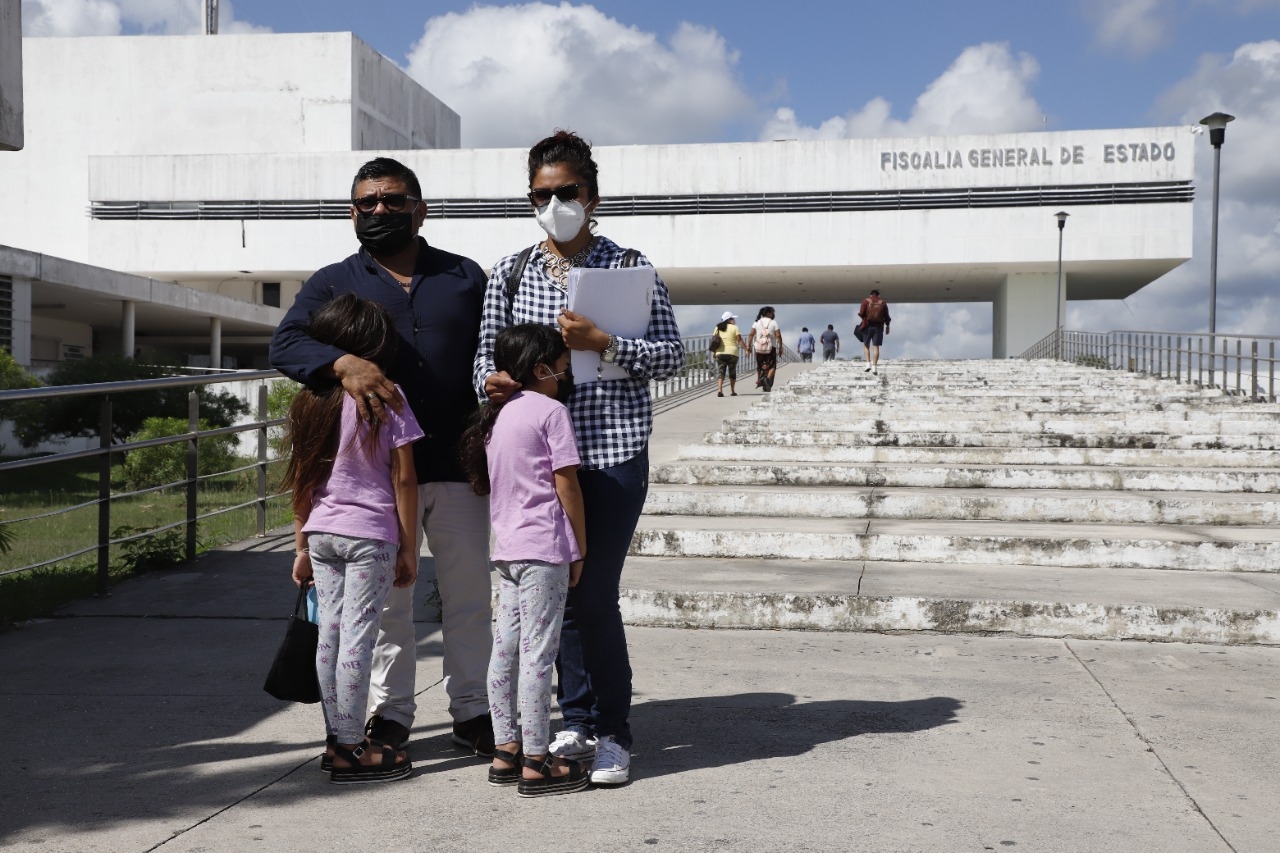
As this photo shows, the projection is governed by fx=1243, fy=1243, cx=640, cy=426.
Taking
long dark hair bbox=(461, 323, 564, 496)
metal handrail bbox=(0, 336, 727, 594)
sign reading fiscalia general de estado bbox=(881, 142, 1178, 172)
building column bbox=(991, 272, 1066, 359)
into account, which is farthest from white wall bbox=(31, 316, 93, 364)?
long dark hair bbox=(461, 323, 564, 496)

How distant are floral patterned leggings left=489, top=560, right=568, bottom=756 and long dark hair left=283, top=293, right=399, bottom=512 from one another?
24.4 inches

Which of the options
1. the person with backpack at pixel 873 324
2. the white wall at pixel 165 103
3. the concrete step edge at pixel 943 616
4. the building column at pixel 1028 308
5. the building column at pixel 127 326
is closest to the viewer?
the concrete step edge at pixel 943 616

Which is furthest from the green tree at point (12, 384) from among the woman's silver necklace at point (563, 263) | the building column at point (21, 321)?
the woman's silver necklace at point (563, 263)

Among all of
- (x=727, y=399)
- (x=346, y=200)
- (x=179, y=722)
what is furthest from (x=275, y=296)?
(x=179, y=722)

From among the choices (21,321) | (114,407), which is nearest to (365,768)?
(114,407)

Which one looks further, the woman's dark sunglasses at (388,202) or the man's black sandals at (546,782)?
the woman's dark sunglasses at (388,202)

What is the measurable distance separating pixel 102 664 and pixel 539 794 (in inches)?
102

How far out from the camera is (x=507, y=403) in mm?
3680

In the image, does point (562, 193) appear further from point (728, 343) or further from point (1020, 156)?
point (1020, 156)

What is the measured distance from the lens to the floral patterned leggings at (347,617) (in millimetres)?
3721

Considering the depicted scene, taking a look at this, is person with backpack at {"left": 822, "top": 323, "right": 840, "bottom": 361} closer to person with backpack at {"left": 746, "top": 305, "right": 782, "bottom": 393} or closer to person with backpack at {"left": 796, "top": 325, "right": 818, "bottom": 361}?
person with backpack at {"left": 796, "top": 325, "right": 818, "bottom": 361}

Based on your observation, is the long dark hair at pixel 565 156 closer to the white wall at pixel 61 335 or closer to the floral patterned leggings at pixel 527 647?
the floral patterned leggings at pixel 527 647

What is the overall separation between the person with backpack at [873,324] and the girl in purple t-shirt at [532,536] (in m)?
20.7

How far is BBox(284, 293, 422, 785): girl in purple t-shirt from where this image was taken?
372 cm
